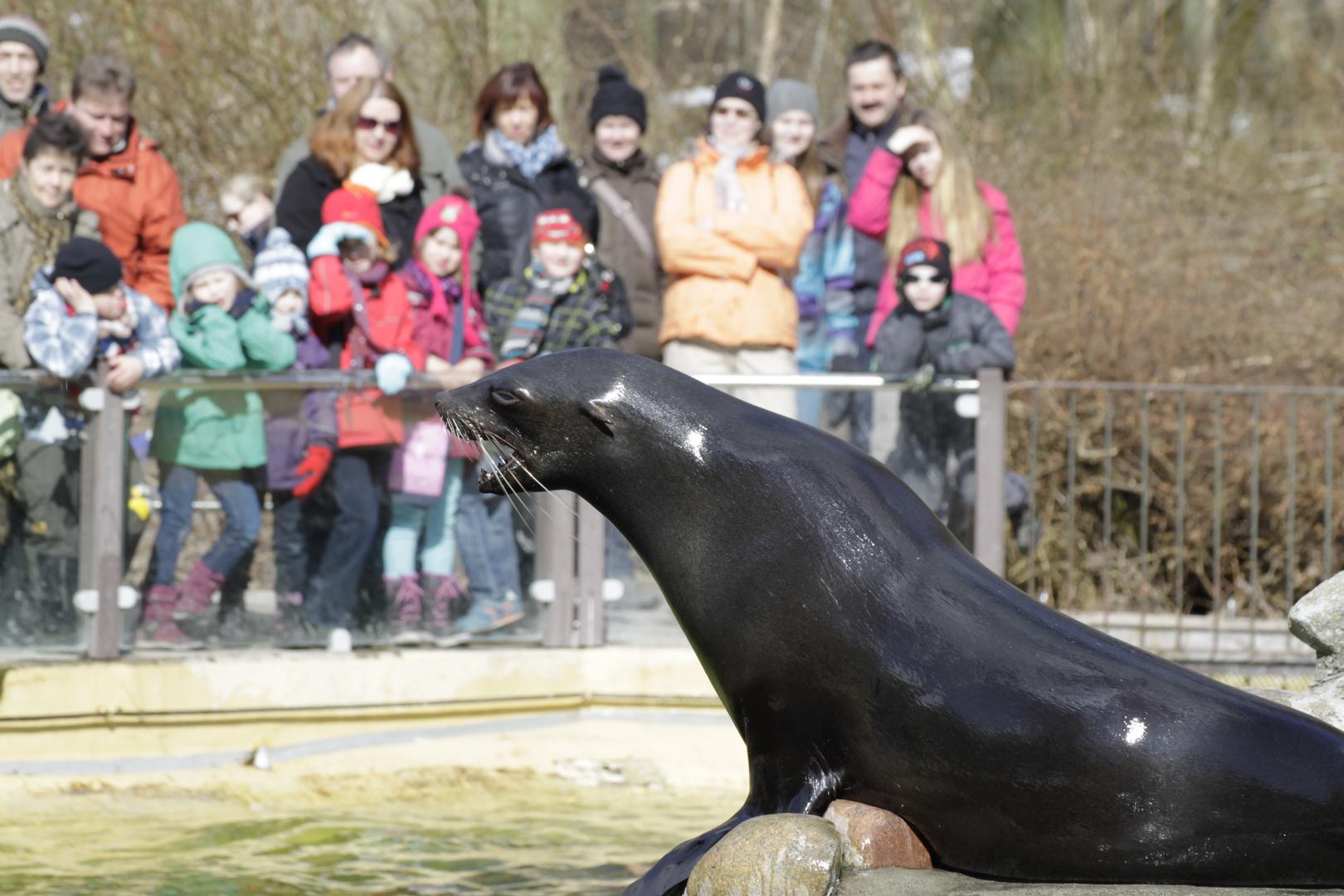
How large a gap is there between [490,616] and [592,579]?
19.6 inches

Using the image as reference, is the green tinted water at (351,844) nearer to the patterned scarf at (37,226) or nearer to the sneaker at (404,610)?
the sneaker at (404,610)

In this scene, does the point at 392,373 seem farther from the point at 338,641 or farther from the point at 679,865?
the point at 679,865

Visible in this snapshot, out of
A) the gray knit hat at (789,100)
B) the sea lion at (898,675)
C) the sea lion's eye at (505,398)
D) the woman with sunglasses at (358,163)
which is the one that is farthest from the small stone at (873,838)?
the gray knit hat at (789,100)

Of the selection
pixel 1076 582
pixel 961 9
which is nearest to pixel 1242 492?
pixel 1076 582

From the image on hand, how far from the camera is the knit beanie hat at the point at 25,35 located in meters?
7.64

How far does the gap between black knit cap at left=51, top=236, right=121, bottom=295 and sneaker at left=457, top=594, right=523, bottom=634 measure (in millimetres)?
2149

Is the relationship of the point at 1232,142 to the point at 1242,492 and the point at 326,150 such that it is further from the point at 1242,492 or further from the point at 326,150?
the point at 326,150

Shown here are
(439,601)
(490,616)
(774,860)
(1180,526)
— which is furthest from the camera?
(1180,526)

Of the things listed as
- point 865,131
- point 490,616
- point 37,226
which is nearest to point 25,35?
point 37,226

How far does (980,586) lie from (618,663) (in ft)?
12.5

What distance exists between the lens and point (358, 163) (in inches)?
307

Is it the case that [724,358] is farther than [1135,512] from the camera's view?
No

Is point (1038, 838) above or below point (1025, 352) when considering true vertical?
below

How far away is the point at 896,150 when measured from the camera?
779 centimetres
